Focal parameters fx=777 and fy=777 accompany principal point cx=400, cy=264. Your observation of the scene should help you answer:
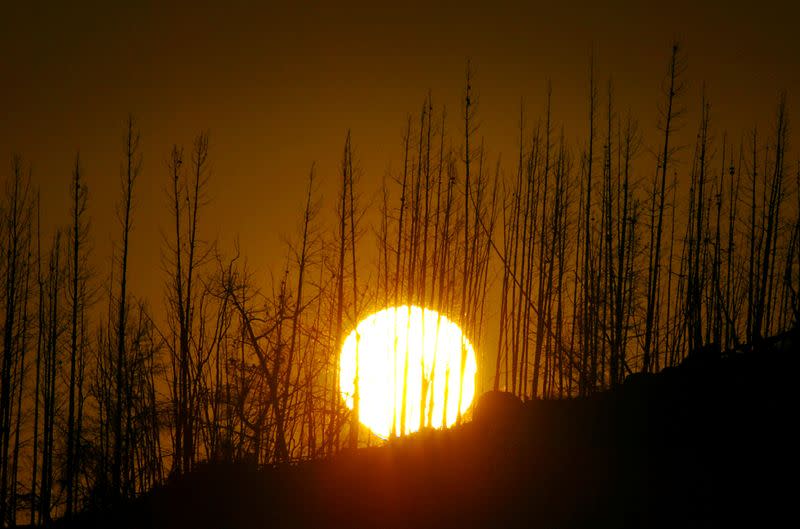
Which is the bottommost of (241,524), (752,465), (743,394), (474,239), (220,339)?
(241,524)

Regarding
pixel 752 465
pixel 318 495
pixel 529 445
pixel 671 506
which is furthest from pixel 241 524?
pixel 752 465

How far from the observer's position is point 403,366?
35.1 ft

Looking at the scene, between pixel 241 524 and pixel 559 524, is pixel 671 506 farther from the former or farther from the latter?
pixel 241 524

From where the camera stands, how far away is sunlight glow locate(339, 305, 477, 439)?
10711mm

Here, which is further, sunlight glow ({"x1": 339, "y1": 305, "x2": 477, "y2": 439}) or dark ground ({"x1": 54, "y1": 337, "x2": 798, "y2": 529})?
sunlight glow ({"x1": 339, "y1": 305, "x2": 477, "y2": 439})

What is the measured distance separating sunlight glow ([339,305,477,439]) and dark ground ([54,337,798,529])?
0.83 meters

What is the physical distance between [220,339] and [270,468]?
2.43m

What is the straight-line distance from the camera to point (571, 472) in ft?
26.4

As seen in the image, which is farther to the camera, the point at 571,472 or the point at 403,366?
the point at 403,366

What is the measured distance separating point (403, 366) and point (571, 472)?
128 inches

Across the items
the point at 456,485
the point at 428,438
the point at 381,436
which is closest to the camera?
the point at 456,485

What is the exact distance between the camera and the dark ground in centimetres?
684

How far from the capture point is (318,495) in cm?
899

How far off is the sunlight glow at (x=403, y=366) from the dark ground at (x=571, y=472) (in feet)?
2.73
